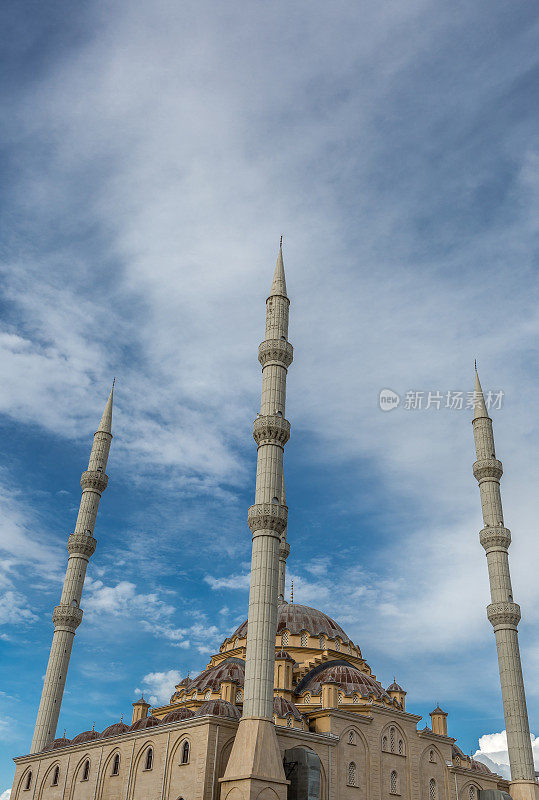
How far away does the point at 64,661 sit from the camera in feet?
154

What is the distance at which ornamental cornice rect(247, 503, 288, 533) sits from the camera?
1366 inches

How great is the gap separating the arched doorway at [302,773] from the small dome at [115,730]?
35.4 ft

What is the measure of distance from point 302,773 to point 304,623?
17661 millimetres

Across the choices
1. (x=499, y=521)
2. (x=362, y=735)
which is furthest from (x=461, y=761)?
(x=499, y=521)

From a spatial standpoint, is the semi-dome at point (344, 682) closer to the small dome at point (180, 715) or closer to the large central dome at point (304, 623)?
the large central dome at point (304, 623)

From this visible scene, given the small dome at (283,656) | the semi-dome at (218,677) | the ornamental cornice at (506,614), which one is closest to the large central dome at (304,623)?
A: the small dome at (283,656)

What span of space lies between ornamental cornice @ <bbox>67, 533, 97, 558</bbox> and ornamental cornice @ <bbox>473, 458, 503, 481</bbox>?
2717 centimetres

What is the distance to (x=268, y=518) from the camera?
3462 centimetres

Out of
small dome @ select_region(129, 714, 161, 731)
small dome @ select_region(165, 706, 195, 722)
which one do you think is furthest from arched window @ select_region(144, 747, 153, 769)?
small dome @ select_region(165, 706, 195, 722)

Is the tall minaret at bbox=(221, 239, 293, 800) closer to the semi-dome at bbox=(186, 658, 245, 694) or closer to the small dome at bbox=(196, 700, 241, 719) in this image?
the small dome at bbox=(196, 700, 241, 719)

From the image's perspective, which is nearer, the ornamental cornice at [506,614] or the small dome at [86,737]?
the small dome at [86,737]

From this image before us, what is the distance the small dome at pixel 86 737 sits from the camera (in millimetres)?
40062

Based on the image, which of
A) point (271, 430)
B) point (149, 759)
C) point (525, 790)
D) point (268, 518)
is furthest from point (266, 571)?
point (525, 790)

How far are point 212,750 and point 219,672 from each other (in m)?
10.4
